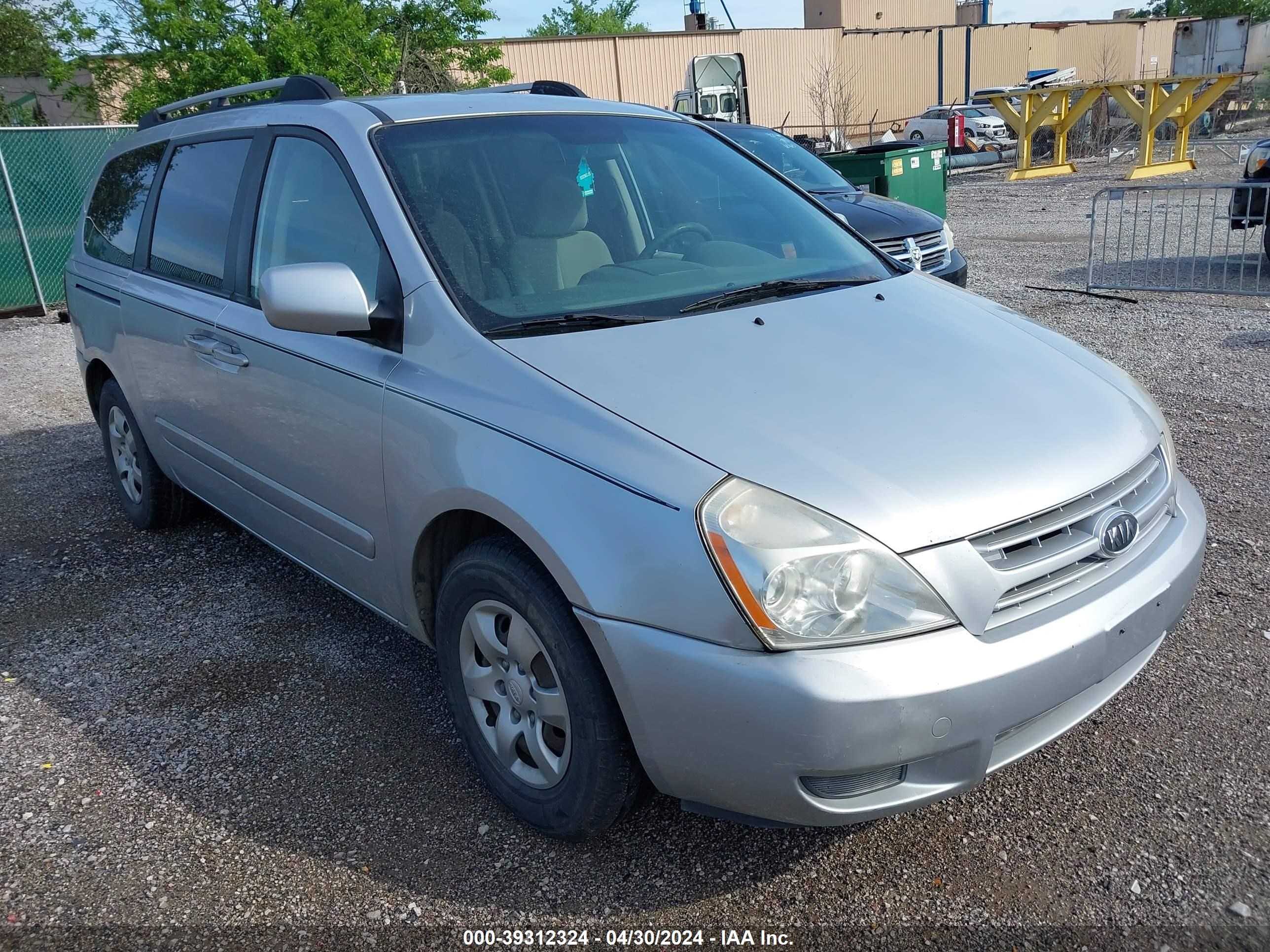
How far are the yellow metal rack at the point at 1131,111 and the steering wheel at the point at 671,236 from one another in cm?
1823

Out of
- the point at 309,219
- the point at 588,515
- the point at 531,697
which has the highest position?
the point at 309,219

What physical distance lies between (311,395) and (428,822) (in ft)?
4.27

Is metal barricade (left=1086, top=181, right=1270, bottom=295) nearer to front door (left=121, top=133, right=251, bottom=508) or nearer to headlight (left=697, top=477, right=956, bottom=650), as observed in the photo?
front door (left=121, top=133, right=251, bottom=508)

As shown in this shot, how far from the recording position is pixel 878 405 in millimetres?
2387

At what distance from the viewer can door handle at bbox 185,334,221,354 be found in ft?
11.8

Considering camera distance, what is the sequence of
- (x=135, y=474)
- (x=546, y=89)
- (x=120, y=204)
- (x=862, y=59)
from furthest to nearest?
(x=862, y=59) < (x=135, y=474) < (x=120, y=204) < (x=546, y=89)

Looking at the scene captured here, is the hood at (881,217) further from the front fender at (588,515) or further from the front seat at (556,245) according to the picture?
the front fender at (588,515)

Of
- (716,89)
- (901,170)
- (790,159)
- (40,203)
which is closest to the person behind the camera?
(790,159)

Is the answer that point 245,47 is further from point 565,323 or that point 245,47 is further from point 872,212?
point 565,323

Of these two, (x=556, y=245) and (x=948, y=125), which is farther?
(x=948, y=125)

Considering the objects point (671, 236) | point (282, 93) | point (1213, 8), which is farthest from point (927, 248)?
point (1213, 8)

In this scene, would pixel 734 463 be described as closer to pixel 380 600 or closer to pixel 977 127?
pixel 380 600

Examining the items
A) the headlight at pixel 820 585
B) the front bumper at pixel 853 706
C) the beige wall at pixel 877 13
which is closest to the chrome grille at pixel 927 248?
the front bumper at pixel 853 706

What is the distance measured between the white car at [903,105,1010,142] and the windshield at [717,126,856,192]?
18.8m
